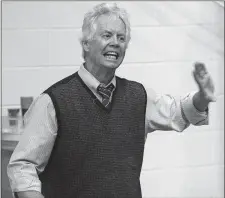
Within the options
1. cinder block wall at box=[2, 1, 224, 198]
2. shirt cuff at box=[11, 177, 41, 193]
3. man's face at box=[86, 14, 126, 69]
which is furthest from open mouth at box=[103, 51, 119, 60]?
cinder block wall at box=[2, 1, 224, 198]

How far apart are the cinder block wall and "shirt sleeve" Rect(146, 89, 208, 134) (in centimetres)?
117

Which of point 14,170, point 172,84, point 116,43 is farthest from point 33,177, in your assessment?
point 172,84

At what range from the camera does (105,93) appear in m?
2.48

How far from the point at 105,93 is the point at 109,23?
0.84 feet

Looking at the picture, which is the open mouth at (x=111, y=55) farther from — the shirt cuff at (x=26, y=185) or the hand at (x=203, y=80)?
the shirt cuff at (x=26, y=185)

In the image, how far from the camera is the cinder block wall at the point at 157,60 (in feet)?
11.8

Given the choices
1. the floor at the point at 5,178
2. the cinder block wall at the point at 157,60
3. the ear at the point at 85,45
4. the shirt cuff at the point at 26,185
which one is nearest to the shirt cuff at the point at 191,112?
the ear at the point at 85,45

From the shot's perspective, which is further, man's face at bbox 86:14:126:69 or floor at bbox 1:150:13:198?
floor at bbox 1:150:13:198

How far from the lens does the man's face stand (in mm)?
2410

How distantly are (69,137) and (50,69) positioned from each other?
4.30 feet

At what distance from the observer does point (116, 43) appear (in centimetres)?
240

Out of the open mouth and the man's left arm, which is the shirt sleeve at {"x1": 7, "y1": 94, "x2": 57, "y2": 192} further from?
the man's left arm

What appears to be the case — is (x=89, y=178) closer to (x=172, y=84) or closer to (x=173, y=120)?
(x=173, y=120)

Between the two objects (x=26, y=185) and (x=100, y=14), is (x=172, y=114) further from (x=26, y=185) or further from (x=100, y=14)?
(x=26, y=185)
